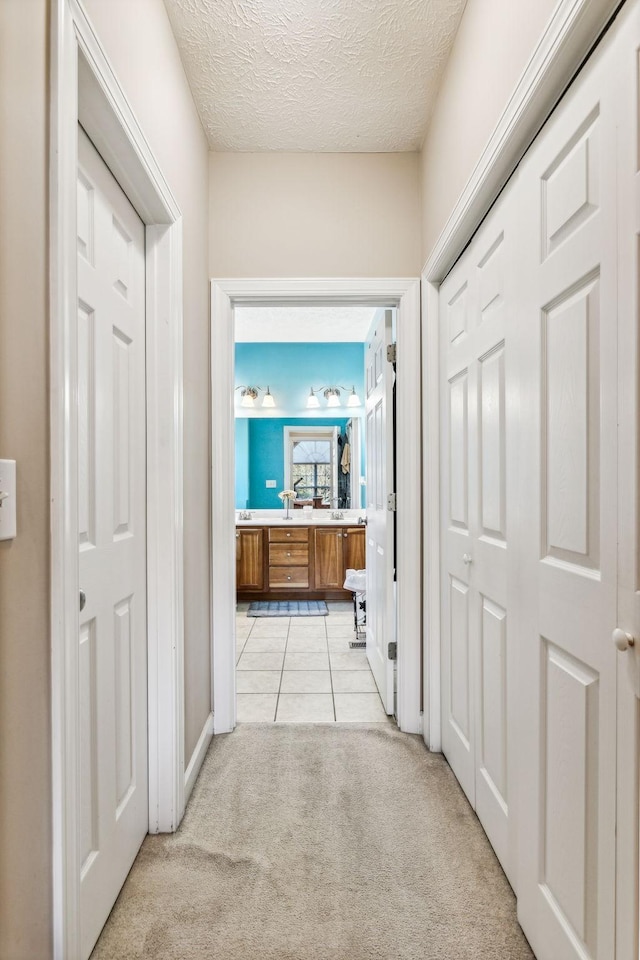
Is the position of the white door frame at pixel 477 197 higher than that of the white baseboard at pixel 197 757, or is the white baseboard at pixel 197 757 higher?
the white door frame at pixel 477 197

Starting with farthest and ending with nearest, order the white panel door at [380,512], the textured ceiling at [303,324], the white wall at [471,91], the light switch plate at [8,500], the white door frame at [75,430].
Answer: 1. the textured ceiling at [303,324]
2. the white panel door at [380,512]
3. the white wall at [471,91]
4. the white door frame at [75,430]
5. the light switch plate at [8,500]

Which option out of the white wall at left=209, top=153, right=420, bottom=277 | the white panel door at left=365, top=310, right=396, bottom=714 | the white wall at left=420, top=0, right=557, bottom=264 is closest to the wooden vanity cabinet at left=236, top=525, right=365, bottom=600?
the white panel door at left=365, top=310, right=396, bottom=714

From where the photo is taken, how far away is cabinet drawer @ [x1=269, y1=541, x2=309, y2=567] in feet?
15.8

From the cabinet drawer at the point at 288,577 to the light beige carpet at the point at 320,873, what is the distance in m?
2.73

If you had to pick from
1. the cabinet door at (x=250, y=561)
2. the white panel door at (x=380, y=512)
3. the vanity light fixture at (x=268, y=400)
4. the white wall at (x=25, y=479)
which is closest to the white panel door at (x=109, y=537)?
the white wall at (x=25, y=479)

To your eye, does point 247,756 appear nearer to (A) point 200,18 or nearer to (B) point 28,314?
(B) point 28,314

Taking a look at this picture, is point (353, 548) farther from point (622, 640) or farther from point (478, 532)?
point (622, 640)

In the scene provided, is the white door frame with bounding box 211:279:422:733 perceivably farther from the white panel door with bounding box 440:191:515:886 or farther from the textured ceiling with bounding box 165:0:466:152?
the textured ceiling with bounding box 165:0:466:152

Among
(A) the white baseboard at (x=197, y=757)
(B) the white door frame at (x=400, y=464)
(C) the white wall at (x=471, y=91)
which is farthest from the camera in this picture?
(B) the white door frame at (x=400, y=464)

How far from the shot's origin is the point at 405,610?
2279mm

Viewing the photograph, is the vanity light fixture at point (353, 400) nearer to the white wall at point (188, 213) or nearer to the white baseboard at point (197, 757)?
the white wall at point (188, 213)

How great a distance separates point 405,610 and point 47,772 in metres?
1.63

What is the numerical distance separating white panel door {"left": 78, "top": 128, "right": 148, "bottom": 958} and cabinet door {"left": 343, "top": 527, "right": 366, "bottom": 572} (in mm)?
3268

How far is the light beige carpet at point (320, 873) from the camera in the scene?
4.07 feet
